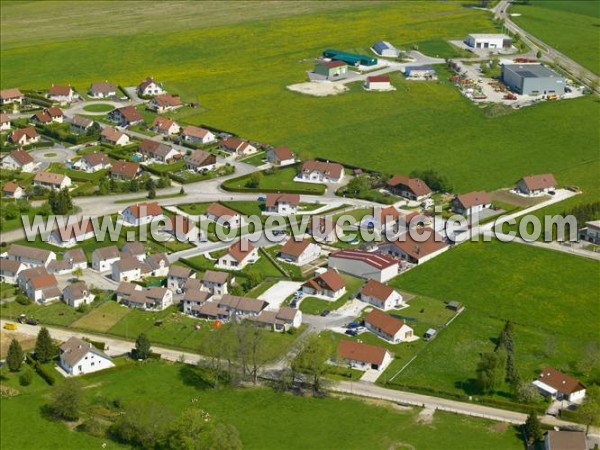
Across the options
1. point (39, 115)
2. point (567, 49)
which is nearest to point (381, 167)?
point (39, 115)

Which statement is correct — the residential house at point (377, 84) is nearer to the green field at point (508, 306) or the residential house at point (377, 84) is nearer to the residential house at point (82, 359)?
the green field at point (508, 306)

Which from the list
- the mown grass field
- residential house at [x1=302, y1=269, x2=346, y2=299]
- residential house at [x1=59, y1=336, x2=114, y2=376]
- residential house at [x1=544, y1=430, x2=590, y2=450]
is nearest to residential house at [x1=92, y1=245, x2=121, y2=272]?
residential house at [x1=59, y1=336, x2=114, y2=376]

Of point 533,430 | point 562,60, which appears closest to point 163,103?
point 562,60

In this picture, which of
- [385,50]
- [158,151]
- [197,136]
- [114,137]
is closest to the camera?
[158,151]

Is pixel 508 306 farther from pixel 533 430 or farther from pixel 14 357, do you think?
pixel 14 357

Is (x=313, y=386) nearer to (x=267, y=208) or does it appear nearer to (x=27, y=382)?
(x=27, y=382)

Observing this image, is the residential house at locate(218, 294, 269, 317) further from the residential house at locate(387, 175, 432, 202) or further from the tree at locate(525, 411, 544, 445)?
the residential house at locate(387, 175, 432, 202)
